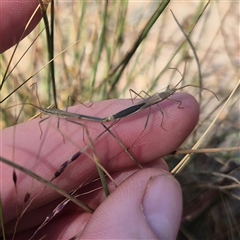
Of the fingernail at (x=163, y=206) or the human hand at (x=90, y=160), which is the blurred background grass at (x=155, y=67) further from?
the fingernail at (x=163, y=206)

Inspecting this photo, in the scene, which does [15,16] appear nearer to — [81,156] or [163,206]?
[81,156]

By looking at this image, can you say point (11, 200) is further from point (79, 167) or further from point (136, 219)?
point (136, 219)

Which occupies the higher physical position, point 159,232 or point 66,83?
point 66,83

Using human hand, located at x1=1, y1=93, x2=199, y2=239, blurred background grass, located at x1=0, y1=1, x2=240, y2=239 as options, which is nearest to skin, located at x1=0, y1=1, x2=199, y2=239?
human hand, located at x1=1, y1=93, x2=199, y2=239

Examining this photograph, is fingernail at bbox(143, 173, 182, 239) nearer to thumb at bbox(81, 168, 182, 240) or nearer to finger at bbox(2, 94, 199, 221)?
thumb at bbox(81, 168, 182, 240)

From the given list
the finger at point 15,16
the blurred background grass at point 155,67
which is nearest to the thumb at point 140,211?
the blurred background grass at point 155,67

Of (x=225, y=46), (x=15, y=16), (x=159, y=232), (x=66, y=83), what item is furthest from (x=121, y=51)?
(x=159, y=232)

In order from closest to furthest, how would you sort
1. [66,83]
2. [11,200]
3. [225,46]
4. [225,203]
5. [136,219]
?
1. [136,219]
2. [11,200]
3. [225,203]
4. [66,83]
5. [225,46]
